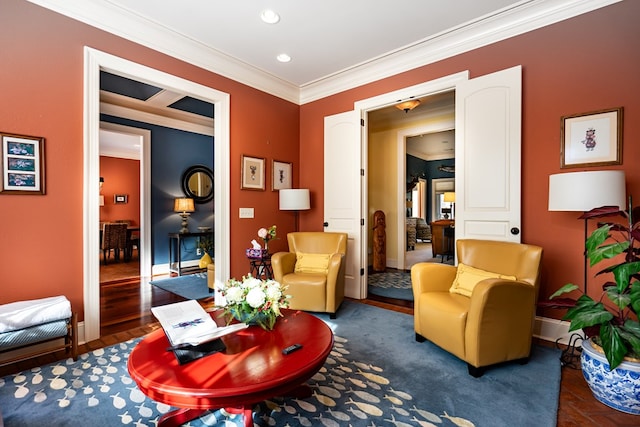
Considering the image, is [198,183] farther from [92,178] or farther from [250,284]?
[250,284]

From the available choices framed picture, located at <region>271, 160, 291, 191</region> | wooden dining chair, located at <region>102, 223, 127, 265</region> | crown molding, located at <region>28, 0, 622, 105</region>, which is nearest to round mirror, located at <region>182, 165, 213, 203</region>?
wooden dining chair, located at <region>102, 223, 127, 265</region>

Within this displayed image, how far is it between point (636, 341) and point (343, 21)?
10.5 ft

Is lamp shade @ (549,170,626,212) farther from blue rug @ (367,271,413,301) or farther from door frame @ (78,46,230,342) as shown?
door frame @ (78,46,230,342)

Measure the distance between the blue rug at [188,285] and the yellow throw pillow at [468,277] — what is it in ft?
10.1

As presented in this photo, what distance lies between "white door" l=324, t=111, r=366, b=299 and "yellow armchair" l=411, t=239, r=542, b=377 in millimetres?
1410

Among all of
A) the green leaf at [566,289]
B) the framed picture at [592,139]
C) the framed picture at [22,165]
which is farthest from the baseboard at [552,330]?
the framed picture at [22,165]

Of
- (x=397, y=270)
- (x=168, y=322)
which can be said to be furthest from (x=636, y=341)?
(x=397, y=270)

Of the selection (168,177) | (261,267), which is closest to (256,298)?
(261,267)

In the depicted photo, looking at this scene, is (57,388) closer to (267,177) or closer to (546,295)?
(267,177)

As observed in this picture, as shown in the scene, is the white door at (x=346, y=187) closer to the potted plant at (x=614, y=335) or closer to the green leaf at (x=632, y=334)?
the potted plant at (x=614, y=335)

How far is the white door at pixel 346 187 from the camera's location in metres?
4.02

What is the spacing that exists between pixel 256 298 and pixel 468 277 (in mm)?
1846

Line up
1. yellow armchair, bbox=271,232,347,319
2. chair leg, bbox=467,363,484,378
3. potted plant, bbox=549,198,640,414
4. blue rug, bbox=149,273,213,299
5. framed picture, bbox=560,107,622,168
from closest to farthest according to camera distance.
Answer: potted plant, bbox=549,198,640,414 → chair leg, bbox=467,363,484,378 → framed picture, bbox=560,107,622,168 → yellow armchair, bbox=271,232,347,319 → blue rug, bbox=149,273,213,299

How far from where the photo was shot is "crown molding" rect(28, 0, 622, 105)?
2.61m
